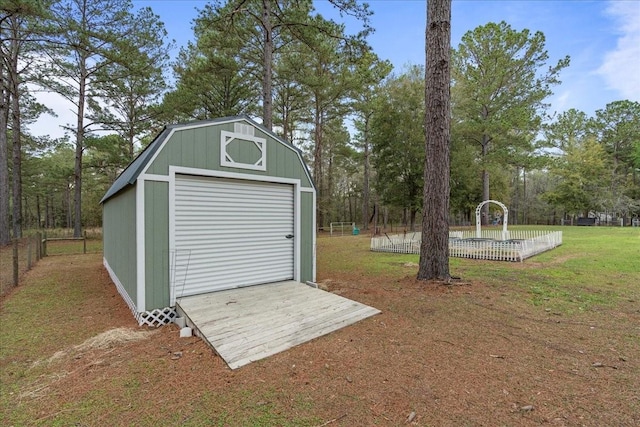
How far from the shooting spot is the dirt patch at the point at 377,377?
2.08 meters

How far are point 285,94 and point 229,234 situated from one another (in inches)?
661

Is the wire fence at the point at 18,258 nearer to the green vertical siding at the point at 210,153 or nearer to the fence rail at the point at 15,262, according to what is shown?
the fence rail at the point at 15,262

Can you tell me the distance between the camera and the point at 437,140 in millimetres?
5453

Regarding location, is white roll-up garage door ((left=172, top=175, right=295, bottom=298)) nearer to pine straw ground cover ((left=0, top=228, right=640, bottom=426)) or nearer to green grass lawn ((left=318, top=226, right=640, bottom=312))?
pine straw ground cover ((left=0, top=228, right=640, bottom=426))

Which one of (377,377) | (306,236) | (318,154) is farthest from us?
(318,154)

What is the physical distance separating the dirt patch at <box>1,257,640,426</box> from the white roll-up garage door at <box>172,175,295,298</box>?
37.7 inches

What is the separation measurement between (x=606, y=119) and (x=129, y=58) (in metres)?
41.7

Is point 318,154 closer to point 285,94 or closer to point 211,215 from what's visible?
point 285,94

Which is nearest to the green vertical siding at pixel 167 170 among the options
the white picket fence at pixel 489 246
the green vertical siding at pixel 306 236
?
the green vertical siding at pixel 306 236

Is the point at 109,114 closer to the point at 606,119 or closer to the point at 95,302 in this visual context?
the point at 95,302

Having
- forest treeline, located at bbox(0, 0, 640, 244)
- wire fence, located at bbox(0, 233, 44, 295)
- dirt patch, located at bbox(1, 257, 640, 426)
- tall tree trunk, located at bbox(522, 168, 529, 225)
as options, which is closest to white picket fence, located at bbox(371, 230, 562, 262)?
dirt patch, located at bbox(1, 257, 640, 426)

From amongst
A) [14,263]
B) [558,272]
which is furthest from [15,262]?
[558,272]

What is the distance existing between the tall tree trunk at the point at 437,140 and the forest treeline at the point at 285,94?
9.67 ft

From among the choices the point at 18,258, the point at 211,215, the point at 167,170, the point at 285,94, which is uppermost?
the point at 285,94
